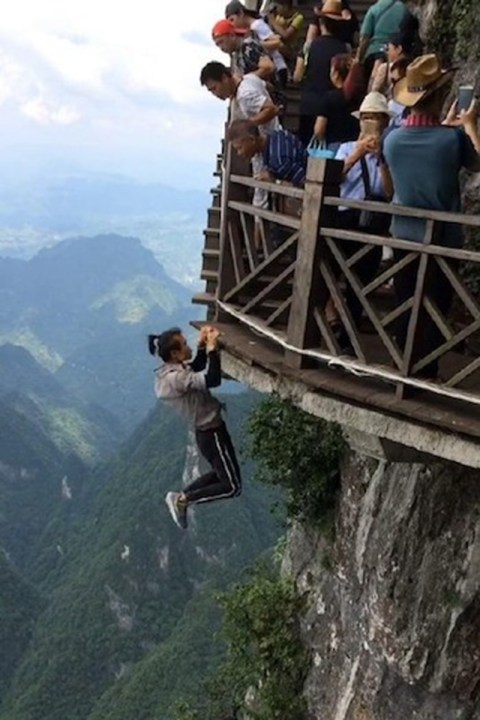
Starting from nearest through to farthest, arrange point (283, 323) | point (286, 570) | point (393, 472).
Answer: point (283, 323), point (393, 472), point (286, 570)

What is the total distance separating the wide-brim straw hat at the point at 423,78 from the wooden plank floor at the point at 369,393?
172 cm

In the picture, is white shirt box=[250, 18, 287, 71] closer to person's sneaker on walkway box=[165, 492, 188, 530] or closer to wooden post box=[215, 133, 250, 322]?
wooden post box=[215, 133, 250, 322]

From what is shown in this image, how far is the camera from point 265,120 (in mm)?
6391

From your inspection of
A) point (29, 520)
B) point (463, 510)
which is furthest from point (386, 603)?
point (29, 520)

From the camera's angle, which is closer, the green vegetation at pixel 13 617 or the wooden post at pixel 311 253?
the wooden post at pixel 311 253

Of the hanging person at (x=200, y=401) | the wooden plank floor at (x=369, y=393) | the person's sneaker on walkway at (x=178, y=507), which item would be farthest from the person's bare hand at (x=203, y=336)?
the person's sneaker on walkway at (x=178, y=507)

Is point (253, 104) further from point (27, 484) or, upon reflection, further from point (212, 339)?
point (27, 484)

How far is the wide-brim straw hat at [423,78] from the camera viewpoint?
4.51 metres

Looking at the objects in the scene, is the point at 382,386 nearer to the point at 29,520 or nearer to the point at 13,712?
the point at 13,712

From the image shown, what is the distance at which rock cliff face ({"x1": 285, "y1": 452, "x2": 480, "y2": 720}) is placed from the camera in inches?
270

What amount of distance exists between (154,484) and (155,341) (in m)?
82.8

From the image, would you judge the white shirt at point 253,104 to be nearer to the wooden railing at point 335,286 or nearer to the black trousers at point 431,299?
the wooden railing at point 335,286

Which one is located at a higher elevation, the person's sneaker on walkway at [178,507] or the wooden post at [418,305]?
the wooden post at [418,305]

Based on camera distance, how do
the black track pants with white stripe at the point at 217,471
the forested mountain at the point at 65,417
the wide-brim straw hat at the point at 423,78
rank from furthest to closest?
the forested mountain at the point at 65,417 < the black track pants with white stripe at the point at 217,471 < the wide-brim straw hat at the point at 423,78
